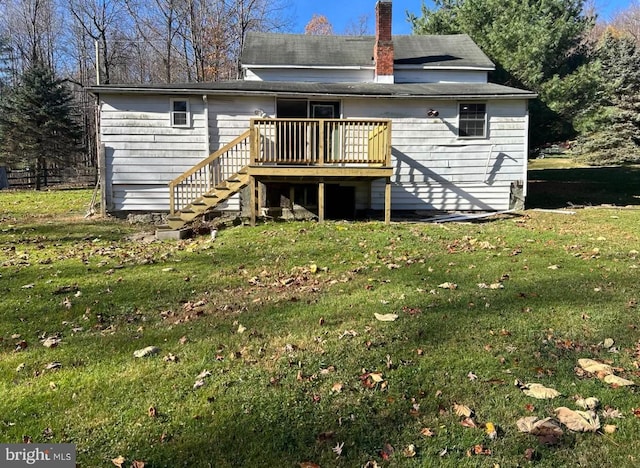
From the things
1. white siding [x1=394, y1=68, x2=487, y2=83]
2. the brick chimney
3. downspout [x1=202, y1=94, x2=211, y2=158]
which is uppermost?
the brick chimney

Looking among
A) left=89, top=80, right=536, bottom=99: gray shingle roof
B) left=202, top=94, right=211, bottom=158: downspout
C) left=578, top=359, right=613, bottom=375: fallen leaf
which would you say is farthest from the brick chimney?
left=578, top=359, right=613, bottom=375: fallen leaf

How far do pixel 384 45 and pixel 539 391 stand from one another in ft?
43.2

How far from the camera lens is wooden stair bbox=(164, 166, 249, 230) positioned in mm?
10742

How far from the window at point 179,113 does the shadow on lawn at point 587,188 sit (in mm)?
10406

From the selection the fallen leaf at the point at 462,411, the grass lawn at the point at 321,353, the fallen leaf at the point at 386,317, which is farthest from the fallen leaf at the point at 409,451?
the fallen leaf at the point at 386,317

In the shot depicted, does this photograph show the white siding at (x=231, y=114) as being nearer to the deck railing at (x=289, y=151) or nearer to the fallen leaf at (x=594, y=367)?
the deck railing at (x=289, y=151)

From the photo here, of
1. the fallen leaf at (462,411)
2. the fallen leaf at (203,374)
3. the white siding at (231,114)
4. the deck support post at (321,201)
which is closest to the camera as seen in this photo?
the fallen leaf at (462,411)

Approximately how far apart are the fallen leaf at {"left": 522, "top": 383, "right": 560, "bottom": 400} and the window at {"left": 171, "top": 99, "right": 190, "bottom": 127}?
11113 millimetres

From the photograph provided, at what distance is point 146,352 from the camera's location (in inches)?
167

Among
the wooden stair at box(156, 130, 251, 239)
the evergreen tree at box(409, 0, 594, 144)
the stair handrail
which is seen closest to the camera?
the wooden stair at box(156, 130, 251, 239)

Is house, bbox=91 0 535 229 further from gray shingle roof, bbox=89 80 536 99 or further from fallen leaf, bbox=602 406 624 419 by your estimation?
fallen leaf, bbox=602 406 624 419

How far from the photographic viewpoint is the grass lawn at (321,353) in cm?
296

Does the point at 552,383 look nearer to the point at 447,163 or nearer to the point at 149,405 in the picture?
the point at 149,405

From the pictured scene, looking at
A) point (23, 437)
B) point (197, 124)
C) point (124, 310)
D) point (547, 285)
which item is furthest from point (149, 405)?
point (197, 124)
